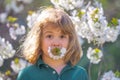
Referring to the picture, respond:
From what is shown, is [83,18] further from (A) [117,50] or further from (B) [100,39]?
(A) [117,50]

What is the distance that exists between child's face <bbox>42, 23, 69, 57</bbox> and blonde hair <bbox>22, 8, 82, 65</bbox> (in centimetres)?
3

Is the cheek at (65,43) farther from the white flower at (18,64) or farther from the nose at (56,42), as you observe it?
the white flower at (18,64)

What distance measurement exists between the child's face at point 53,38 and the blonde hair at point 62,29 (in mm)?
30

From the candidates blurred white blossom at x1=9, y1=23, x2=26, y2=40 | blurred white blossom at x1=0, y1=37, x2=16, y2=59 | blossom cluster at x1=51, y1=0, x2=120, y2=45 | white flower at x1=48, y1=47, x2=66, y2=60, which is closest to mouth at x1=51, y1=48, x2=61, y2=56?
white flower at x1=48, y1=47, x2=66, y2=60

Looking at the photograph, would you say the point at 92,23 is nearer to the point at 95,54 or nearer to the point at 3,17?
the point at 95,54

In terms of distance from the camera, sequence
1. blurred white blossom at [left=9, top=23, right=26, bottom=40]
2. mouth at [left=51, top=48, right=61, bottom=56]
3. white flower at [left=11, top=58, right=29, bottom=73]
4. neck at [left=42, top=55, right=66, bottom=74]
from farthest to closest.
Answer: blurred white blossom at [left=9, top=23, right=26, bottom=40] < white flower at [left=11, top=58, right=29, bottom=73] < neck at [left=42, top=55, right=66, bottom=74] < mouth at [left=51, top=48, right=61, bottom=56]

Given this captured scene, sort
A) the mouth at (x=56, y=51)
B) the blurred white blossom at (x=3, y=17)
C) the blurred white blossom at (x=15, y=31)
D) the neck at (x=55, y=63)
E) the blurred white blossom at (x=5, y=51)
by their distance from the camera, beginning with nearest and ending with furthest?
the mouth at (x=56, y=51) → the neck at (x=55, y=63) → the blurred white blossom at (x=5, y=51) → the blurred white blossom at (x=15, y=31) → the blurred white blossom at (x=3, y=17)

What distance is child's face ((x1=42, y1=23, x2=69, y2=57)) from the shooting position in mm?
3686

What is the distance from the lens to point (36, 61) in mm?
3797

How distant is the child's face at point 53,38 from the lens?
3686 mm

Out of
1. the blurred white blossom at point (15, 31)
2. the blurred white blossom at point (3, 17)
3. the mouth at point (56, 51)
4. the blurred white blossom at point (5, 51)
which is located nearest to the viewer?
the mouth at point (56, 51)

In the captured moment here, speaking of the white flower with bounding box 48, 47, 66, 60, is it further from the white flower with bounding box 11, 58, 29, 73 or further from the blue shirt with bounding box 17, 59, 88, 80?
the white flower with bounding box 11, 58, 29, 73

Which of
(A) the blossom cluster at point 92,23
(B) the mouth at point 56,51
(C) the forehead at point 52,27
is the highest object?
(C) the forehead at point 52,27

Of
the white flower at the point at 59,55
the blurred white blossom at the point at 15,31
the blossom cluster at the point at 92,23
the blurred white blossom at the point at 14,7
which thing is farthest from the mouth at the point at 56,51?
the blurred white blossom at the point at 14,7
